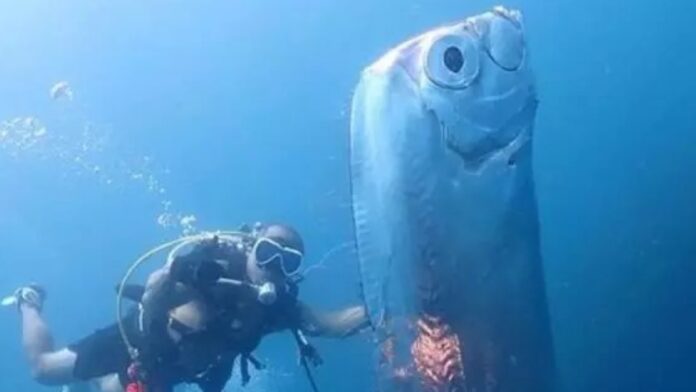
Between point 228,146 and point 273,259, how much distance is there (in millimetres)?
26162

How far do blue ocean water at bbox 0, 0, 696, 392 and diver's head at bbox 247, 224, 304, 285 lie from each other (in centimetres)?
1519

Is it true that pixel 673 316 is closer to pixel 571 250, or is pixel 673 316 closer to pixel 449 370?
pixel 571 250

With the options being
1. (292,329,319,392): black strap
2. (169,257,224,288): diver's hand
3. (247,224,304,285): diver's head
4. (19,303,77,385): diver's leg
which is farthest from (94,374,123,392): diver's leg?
(247,224,304,285): diver's head

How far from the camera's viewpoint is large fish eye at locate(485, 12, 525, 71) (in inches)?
97.4

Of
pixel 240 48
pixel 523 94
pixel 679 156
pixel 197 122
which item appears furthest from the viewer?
pixel 240 48

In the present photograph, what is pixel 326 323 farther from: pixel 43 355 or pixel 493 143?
pixel 493 143

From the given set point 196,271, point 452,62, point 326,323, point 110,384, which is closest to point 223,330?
point 196,271

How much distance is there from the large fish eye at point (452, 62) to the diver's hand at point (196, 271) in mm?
3178

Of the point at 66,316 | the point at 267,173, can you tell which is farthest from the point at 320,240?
the point at 66,316

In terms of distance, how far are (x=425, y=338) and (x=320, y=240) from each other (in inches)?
862

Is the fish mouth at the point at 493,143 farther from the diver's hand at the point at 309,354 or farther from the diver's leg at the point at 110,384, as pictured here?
the diver's leg at the point at 110,384

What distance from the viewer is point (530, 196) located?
2576mm

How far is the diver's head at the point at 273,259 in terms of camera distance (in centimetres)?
540

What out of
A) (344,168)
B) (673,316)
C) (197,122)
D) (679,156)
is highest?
(197,122)
